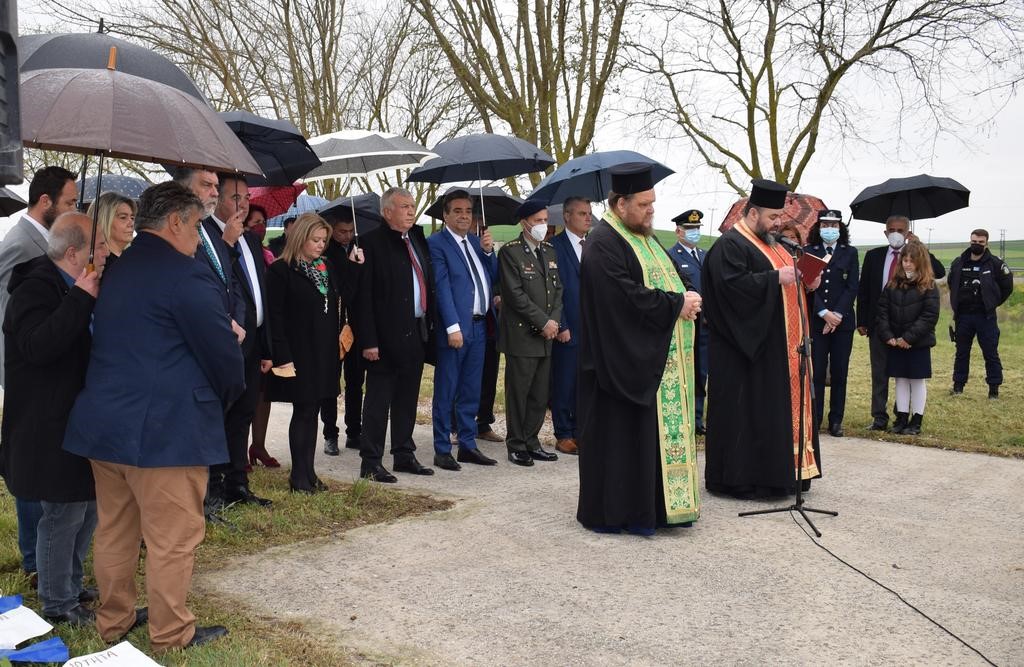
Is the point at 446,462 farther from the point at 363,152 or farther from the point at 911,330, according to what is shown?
the point at 911,330

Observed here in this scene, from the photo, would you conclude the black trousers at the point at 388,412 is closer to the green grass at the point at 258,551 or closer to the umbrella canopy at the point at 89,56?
the green grass at the point at 258,551

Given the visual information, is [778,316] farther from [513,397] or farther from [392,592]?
[392,592]

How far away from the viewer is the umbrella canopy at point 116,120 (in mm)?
4199

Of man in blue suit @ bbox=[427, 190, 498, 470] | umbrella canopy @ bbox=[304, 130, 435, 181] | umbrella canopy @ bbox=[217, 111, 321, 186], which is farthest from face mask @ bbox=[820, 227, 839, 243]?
umbrella canopy @ bbox=[217, 111, 321, 186]

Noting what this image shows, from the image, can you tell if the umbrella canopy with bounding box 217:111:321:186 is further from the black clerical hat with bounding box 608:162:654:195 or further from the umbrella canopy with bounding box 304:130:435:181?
the black clerical hat with bounding box 608:162:654:195

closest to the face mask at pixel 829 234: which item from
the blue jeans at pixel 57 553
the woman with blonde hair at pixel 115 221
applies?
the woman with blonde hair at pixel 115 221

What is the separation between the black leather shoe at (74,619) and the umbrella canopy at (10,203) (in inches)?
103

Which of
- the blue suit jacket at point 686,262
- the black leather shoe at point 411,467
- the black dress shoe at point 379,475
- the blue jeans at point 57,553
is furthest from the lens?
the blue suit jacket at point 686,262

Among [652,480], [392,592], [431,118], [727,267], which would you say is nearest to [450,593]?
[392,592]

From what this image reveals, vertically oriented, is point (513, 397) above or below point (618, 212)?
below

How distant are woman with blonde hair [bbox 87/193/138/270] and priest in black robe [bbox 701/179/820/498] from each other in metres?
3.96

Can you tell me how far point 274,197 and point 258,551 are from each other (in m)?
4.46

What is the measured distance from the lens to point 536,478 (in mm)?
7691

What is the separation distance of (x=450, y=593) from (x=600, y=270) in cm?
226
